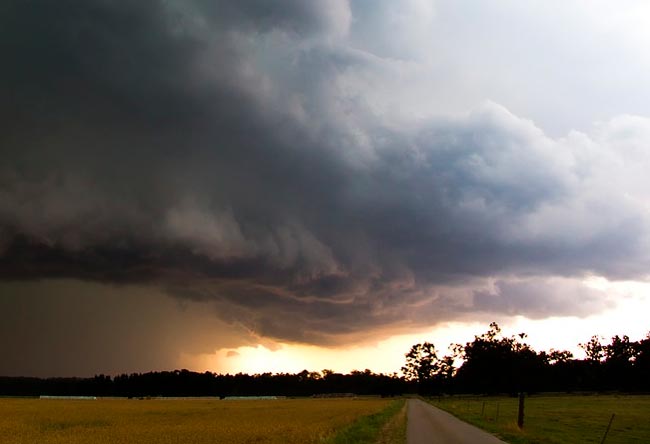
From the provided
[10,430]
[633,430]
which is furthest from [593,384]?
[10,430]

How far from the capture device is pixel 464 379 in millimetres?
194875

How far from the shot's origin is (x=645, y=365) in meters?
154

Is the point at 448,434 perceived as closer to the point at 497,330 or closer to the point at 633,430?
the point at 633,430

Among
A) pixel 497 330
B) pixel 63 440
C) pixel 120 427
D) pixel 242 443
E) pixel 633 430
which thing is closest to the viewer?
pixel 242 443

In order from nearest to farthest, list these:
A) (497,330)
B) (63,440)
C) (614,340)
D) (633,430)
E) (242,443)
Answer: (242,443) < (63,440) < (633,430) < (497,330) < (614,340)

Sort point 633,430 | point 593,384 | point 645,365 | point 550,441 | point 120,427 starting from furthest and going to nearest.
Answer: point 593,384 < point 645,365 < point 120,427 < point 633,430 < point 550,441

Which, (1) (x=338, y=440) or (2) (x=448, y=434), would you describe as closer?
(1) (x=338, y=440)

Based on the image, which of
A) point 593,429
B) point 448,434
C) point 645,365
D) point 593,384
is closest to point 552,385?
point 593,384

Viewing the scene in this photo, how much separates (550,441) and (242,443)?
57.8 ft

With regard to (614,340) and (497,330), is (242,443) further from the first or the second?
(614,340)

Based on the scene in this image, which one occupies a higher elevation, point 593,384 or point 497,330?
point 497,330

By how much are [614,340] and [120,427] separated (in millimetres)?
181398

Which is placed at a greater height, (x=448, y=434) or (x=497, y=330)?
(x=497, y=330)

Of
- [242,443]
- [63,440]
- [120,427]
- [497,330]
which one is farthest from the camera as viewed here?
[497,330]
